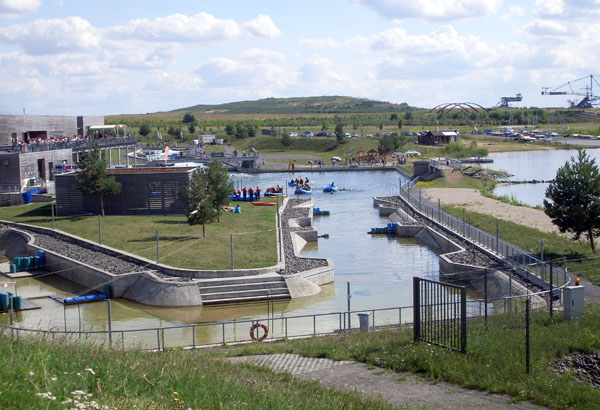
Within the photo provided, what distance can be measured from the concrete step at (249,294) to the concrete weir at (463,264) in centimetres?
703

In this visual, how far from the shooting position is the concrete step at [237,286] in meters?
30.0

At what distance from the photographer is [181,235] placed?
39.1 m

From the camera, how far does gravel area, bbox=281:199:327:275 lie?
33.0 m

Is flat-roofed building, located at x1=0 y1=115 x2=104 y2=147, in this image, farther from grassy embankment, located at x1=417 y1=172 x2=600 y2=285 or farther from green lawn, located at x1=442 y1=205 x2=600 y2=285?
green lawn, located at x1=442 y1=205 x2=600 y2=285

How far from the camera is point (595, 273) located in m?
27.0

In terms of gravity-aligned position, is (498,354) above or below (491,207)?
above

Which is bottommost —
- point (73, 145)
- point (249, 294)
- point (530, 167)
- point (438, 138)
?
point (249, 294)

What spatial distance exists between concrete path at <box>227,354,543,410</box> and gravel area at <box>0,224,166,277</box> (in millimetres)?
17313

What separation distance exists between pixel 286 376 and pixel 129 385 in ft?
12.5

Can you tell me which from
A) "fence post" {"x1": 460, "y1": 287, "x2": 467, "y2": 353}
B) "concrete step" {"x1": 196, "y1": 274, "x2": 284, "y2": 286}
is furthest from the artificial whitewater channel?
"fence post" {"x1": 460, "y1": 287, "x2": 467, "y2": 353}

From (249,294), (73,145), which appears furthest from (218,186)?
(73,145)

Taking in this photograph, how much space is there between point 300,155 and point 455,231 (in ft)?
250

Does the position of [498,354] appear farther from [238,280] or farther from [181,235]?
[181,235]

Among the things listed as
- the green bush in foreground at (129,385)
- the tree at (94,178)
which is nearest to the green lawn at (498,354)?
the green bush in foreground at (129,385)
